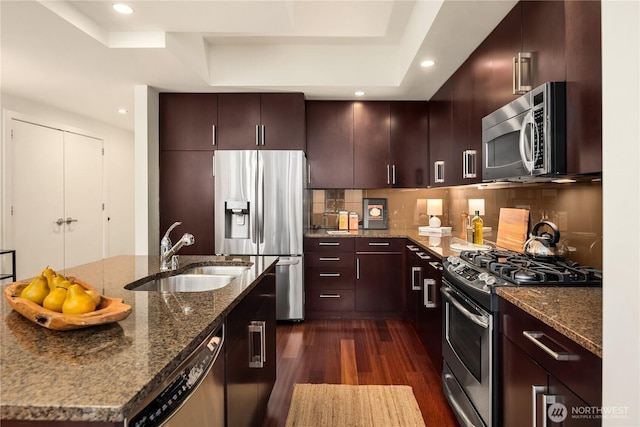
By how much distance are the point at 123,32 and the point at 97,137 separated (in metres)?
3.40

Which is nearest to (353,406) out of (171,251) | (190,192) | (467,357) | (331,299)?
(467,357)

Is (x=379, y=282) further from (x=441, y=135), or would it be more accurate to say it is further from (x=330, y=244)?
(x=441, y=135)

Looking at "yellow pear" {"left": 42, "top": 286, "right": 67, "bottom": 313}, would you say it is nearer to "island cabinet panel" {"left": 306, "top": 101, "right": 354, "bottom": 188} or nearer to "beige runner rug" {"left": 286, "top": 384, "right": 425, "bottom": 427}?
"beige runner rug" {"left": 286, "top": 384, "right": 425, "bottom": 427}

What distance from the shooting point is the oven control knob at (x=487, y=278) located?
166 centimetres

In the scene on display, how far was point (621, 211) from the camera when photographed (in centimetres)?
80

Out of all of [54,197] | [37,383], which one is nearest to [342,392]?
[37,383]

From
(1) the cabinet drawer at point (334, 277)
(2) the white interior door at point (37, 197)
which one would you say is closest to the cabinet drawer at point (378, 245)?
(1) the cabinet drawer at point (334, 277)

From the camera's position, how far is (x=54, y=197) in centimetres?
470

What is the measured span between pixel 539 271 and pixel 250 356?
138 centimetres

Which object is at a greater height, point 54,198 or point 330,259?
point 54,198

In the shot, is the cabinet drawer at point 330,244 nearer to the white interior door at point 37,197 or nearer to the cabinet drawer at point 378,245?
the cabinet drawer at point 378,245

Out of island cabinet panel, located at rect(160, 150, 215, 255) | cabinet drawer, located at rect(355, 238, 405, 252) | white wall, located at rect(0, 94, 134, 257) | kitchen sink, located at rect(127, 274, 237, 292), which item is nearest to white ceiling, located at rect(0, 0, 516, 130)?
white wall, located at rect(0, 94, 134, 257)

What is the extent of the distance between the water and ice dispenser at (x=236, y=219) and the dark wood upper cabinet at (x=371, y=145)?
4.16ft

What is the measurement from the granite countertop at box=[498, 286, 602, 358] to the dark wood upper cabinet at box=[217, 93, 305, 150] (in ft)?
8.97
